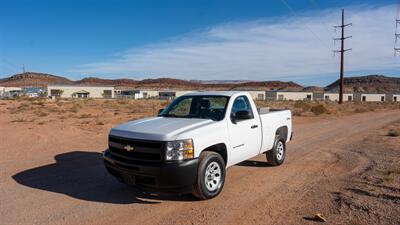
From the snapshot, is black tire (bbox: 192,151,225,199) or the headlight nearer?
the headlight

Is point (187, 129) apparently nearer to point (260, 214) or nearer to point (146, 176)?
point (146, 176)

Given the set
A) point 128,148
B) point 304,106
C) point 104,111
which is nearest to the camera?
point 128,148

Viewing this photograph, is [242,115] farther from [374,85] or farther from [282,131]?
[374,85]

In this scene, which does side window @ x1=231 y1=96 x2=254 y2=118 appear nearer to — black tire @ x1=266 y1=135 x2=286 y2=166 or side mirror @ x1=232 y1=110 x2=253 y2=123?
side mirror @ x1=232 y1=110 x2=253 y2=123

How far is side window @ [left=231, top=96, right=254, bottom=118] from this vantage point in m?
6.72

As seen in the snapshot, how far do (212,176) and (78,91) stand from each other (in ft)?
378

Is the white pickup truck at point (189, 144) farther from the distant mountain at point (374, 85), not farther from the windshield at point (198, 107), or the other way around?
the distant mountain at point (374, 85)

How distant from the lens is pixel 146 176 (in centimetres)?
524

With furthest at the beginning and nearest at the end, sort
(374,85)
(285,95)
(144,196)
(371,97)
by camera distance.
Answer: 1. (374,85)
2. (371,97)
3. (285,95)
4. (144,196)

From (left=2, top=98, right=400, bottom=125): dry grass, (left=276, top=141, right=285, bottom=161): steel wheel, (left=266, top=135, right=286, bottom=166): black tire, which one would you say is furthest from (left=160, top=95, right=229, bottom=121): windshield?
(left=2, top=98, right=400, bottom=125): dry grass

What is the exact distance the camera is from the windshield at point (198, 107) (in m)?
6.57

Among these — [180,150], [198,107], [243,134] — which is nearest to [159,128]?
[180,150]

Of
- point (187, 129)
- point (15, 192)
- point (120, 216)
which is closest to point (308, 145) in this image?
point (187, 129)

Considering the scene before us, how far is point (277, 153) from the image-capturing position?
320 inches
